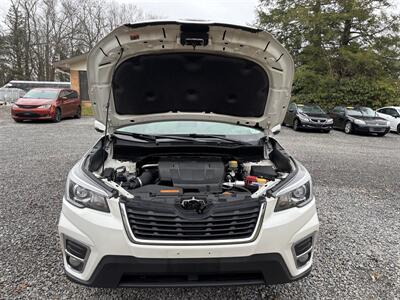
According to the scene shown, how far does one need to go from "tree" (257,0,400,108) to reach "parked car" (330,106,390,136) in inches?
233

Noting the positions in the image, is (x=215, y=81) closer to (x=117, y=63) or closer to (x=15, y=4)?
(x=117, y=63)

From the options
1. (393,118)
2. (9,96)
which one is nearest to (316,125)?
(393,118)

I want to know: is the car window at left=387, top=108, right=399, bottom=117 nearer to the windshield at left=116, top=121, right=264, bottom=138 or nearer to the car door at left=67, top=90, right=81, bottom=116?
the windshield at left=116, top=121, right=264, bottom=138

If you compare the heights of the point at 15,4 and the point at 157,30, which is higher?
the point at 15,4

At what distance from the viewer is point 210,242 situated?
1.94m

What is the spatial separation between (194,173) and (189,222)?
2.79 feet

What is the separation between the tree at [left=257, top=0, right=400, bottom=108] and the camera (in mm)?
19531

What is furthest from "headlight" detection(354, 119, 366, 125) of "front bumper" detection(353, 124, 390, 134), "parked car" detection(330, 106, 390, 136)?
"front bumper" detection(353, 124, 390, 134)

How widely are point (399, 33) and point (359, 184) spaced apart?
19.1 m

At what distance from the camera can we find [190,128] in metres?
3.36

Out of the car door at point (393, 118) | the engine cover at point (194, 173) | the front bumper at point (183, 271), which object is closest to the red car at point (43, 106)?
the engine cover at point (194, 173)

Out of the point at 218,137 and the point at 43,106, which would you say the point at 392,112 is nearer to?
the point at 218,137

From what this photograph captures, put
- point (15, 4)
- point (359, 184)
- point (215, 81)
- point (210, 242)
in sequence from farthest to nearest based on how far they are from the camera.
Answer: point (15, 4) < point (359, 184) < point (215, 81) < point (210, 242)

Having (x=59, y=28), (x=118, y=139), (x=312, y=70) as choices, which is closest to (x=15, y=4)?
(x=59, y=28)
